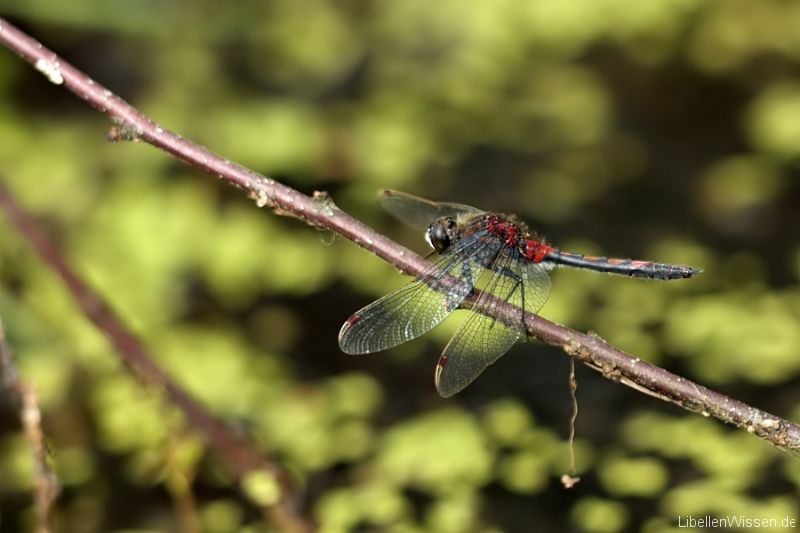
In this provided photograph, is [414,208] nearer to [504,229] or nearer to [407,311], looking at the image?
[504,229]

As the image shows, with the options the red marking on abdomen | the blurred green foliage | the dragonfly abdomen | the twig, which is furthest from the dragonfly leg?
the twig

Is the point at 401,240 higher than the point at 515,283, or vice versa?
the point at 401,240

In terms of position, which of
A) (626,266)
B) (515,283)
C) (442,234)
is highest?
(626,266)

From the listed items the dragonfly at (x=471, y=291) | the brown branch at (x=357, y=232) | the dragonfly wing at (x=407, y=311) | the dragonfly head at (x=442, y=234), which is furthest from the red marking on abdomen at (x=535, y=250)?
the brown branch at (x=357, y=232)

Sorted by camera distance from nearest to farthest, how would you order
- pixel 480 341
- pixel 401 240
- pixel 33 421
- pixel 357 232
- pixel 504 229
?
pixel 357 232 < pixel 33 421 < pixel 480 341 < pixel 504 229 < pixel 401 240

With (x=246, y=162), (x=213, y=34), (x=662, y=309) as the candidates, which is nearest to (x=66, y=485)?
(x=246, y=162)

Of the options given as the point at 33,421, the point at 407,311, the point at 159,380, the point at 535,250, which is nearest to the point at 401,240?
the point at 535,250

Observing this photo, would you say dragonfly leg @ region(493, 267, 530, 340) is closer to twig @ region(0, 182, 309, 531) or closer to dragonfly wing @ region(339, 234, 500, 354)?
dragonfly wing @ region(339, 234, 500, 354)
